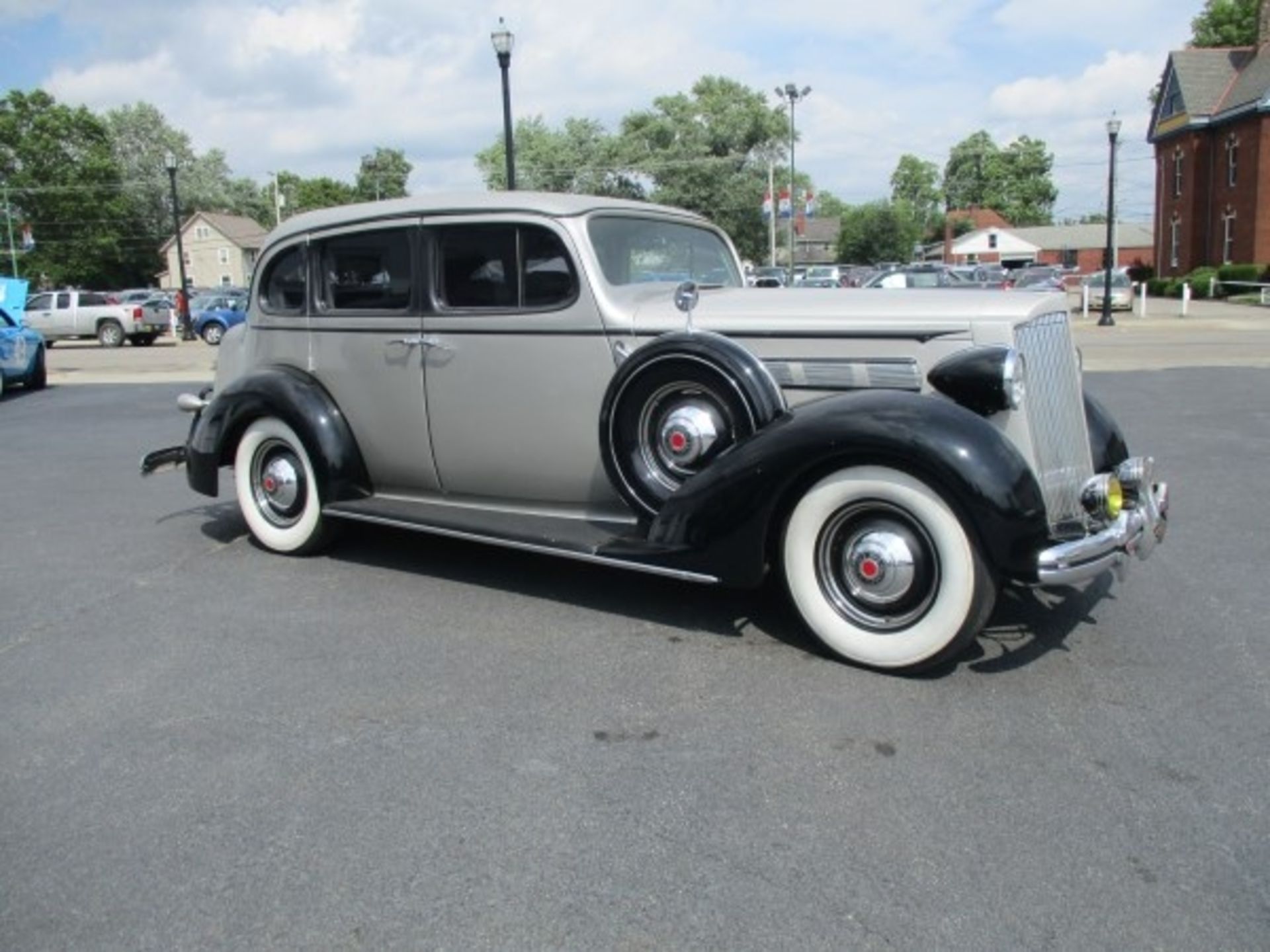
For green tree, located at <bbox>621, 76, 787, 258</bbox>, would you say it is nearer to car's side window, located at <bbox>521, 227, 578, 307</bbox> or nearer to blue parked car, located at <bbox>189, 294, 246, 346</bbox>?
blue parked car, located at <bbox>189, 294, 246, 346</bbox>

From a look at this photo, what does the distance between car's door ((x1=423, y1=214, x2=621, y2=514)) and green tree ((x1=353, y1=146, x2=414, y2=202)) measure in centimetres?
10496

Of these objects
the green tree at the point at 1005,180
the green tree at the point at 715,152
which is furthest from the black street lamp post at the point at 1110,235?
the green tree at the point at 1005,180

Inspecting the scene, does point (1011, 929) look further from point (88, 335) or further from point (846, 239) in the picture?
point (846, 239)

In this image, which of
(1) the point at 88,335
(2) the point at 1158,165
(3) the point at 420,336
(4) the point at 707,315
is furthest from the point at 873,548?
(2) the point at 1158,165

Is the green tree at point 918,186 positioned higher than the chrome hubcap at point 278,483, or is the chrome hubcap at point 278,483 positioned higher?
the green tree at point 918,186

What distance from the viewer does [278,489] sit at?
19.1 feet

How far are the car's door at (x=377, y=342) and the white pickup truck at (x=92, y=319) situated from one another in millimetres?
25701

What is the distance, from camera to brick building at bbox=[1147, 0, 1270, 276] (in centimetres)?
3931

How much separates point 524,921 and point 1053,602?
316 cm

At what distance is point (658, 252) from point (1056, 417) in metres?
2.15

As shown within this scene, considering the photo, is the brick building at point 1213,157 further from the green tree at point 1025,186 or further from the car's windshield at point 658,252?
the green tree at point 1025,186

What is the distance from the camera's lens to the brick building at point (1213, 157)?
129 ft

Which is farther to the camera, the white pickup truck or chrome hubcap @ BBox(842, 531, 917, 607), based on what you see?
the white pickup truck

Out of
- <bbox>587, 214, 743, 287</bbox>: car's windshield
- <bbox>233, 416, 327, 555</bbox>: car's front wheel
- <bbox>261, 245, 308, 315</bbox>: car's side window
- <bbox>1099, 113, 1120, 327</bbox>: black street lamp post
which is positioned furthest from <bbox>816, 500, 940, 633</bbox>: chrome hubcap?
<bbox>1099, 113, 1120, 327</bbox>: black street lamp post
